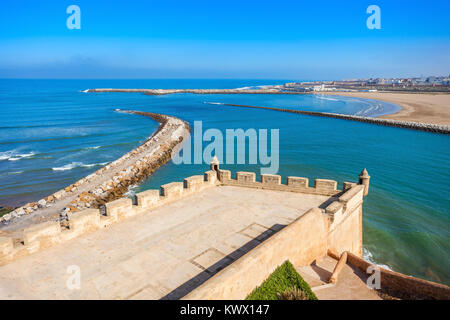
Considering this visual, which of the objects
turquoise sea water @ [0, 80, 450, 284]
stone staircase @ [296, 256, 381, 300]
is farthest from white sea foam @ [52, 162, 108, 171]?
stone staircase @ [296, 256, 381, 300]

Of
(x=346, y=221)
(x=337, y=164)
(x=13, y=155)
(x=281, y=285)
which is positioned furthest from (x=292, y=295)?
(x=13, y=155)

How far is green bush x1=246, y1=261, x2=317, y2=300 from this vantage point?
6.87m

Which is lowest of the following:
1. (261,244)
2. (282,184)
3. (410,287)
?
(410,287)

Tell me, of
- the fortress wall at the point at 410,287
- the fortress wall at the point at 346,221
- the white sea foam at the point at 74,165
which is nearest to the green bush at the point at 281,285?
the fortress wall at the point at 346,221

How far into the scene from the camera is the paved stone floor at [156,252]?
649 cm

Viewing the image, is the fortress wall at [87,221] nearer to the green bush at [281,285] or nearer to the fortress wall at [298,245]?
the fortress wall at [298,245]

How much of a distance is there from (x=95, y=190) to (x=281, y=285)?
1865cm

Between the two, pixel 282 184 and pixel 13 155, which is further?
pixel 13 155

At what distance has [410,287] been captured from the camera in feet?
28.3

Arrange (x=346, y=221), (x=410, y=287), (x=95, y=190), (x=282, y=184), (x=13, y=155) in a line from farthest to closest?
(x=13, y=155) → (x=95, y=190) → (x=282, y=184) → (x=346, y=221) → (x=410, y=287)

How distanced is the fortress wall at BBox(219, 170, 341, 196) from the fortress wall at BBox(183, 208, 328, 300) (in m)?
2.75

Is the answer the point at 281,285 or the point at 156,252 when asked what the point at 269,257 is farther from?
the point at 156,252

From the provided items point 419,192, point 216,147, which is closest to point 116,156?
point 216,147

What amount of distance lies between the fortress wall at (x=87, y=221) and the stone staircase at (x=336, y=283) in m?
5.74
